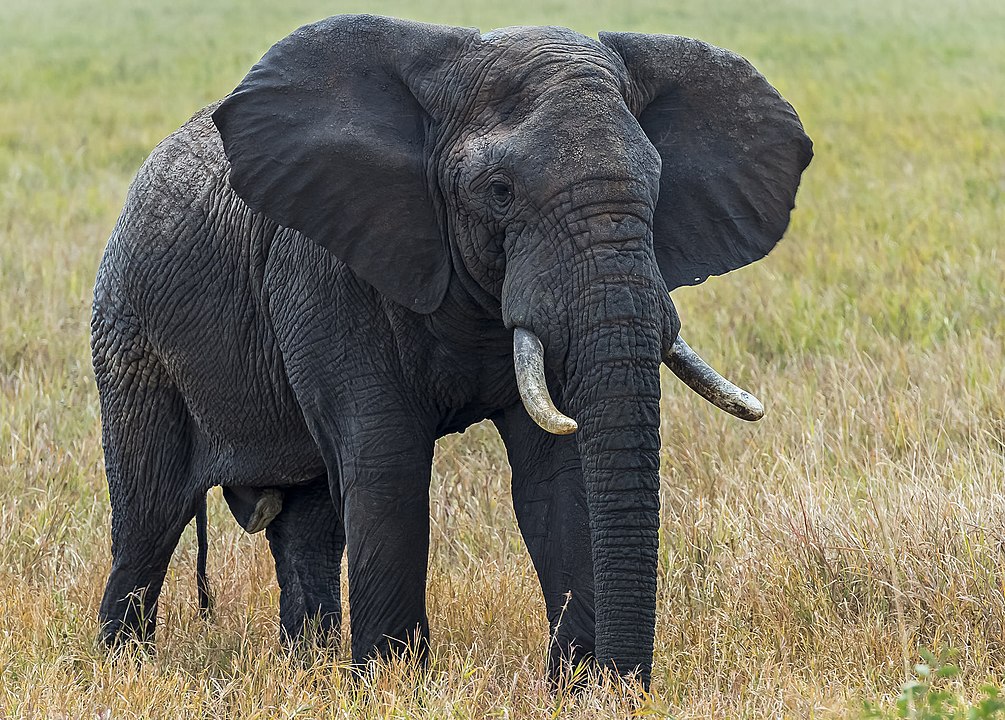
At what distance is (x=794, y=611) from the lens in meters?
4.63

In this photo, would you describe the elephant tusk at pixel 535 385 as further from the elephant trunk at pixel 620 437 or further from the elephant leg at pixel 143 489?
the elephant leg at pixel 143 489

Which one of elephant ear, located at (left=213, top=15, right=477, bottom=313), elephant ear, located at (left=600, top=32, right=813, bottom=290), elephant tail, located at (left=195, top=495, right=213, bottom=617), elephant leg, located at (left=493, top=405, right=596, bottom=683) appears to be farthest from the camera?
elephant tail, located at (left=195, top=495, right=213, bottom=617)

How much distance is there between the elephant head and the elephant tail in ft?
4.82

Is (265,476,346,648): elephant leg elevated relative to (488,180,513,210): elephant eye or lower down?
lower down

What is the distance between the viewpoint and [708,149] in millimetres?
4156

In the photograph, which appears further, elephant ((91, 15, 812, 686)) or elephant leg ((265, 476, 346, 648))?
elephant leg ((265, 476, 346, 648))

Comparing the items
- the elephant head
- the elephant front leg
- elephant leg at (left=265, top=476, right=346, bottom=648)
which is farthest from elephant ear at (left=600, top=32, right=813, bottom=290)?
elephant leg at (left=265, top=476, right=346, bottom=648)

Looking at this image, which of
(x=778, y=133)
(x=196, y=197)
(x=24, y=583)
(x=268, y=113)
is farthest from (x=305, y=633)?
(x=778, y=133)

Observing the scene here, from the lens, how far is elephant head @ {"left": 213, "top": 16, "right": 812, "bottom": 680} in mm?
3498

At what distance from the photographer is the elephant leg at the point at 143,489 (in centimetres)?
493

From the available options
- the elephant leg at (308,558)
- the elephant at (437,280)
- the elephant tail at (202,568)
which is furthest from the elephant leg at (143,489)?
the elephant leg at (308,558)

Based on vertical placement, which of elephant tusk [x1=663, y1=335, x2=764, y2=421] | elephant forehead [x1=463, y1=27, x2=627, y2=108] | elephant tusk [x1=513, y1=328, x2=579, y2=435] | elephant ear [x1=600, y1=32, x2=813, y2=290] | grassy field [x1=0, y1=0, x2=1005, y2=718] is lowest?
grassy field [x1=0, y1=0, x2=1005, y2=718]

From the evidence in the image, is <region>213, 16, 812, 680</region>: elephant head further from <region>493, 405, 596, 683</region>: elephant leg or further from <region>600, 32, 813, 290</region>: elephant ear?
<region>493, 405, 596, 683</region>: elephant leg

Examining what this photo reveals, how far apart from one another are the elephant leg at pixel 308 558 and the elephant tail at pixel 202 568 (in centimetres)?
22
